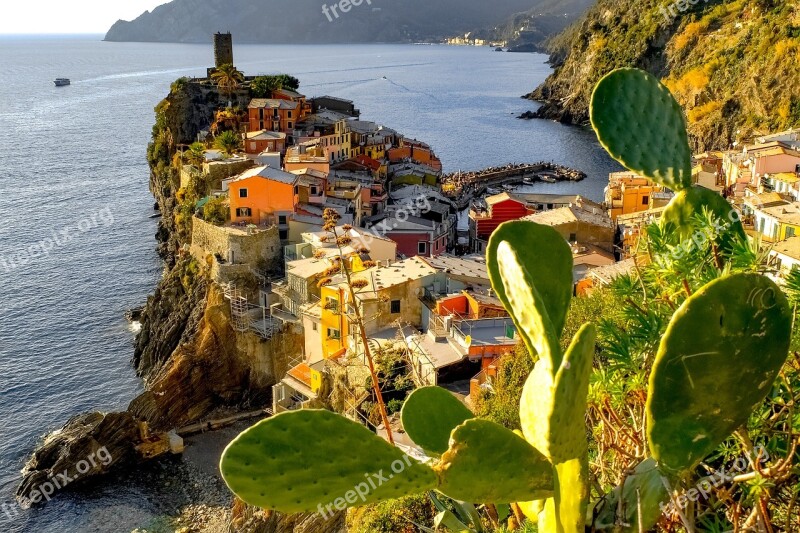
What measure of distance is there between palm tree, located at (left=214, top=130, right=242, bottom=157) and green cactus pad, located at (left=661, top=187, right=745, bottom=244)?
38.1 m

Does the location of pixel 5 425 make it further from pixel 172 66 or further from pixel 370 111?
pixel 172 66

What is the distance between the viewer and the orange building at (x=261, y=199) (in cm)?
3138

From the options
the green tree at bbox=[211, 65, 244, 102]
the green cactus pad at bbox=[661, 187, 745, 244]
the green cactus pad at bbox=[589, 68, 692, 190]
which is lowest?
the green tree at bbox=[211, 65, 244, 102]

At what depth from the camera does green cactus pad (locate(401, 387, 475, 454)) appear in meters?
4.69

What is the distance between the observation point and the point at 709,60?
7700 cm

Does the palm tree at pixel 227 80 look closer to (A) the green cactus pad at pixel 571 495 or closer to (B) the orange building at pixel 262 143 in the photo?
(B) the orange building at pixel 262 143

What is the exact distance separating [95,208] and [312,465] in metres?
59.1

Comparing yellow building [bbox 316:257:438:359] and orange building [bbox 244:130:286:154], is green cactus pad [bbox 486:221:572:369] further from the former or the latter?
orange building [bbox 244:130:286:154]

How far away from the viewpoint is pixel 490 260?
14.1 ft

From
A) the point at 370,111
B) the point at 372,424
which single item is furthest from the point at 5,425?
the point at 370,111

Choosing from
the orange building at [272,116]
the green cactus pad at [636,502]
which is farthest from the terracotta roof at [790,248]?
the orange building at [272,116]

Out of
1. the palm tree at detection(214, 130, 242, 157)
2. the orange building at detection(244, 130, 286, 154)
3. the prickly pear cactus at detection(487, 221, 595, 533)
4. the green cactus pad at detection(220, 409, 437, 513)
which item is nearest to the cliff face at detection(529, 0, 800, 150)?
the orange building at detection(244, 130, 286, 154)

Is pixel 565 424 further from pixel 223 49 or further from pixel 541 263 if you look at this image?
pixel 223 49

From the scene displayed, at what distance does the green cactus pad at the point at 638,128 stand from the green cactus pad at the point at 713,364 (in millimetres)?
1574
